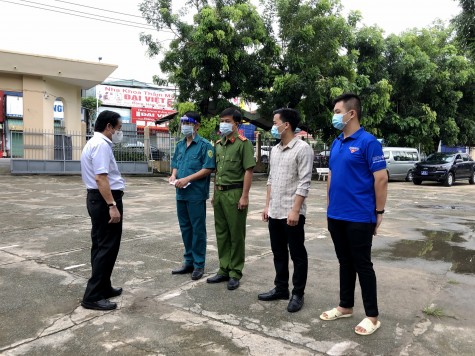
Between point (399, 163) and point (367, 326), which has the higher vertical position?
point (399, 163)

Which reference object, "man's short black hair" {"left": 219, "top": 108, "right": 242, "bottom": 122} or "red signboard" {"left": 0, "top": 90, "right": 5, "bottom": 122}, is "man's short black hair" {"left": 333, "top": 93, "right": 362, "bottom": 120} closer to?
"man's short black hair" {"left": 219, "top": 108, "right": 242, "bottom": 122}

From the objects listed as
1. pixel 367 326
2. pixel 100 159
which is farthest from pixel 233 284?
pixel 100 159

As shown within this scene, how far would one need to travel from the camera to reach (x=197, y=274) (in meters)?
4.49

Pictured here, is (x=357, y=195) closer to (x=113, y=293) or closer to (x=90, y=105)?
(x=113, y=293)

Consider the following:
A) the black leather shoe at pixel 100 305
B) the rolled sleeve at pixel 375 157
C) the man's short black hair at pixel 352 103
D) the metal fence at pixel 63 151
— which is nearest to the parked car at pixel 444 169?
the metal fence at pixel 63 151

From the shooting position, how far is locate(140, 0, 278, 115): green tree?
15.7 meters

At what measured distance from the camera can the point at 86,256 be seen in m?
5.29

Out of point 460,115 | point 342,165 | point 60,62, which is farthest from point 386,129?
point 342,165

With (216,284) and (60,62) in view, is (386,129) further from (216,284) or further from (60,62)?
(216,284)

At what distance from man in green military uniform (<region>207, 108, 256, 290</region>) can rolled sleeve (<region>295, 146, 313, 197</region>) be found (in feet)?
2.21

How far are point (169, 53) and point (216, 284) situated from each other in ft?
46.3

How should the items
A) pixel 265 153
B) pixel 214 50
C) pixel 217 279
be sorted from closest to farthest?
pixel 217 279
pixel 214 50
pixel 265 153

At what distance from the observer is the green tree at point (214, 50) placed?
1566 centimetres

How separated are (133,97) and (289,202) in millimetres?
36784
